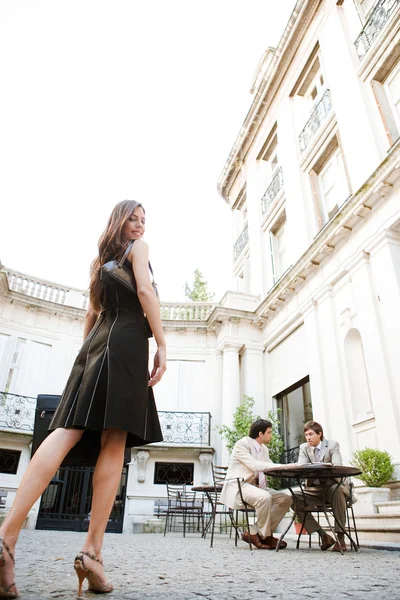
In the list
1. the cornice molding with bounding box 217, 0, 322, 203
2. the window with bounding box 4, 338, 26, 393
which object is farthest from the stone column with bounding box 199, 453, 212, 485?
the cornice molding with bounding box 217, 0, 322, 203

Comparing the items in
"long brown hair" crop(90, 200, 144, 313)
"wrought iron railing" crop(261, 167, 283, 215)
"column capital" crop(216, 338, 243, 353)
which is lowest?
"long brown hair" crop(90, 200, 144, 313)

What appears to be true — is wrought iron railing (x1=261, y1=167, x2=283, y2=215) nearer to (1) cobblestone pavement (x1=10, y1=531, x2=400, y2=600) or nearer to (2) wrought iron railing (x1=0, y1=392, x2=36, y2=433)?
(2) wrought iron railing (x1=0, y1=392, x2=36, y2=433)

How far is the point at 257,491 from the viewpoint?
4922mm

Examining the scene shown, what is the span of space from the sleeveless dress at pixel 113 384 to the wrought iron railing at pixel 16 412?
1185 centimetres

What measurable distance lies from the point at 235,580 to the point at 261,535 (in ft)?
9.83

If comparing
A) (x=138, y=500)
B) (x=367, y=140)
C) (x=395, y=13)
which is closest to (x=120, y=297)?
(x=367, y=140)

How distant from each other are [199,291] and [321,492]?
24360 millimetres

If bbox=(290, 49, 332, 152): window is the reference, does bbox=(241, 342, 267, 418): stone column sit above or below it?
below

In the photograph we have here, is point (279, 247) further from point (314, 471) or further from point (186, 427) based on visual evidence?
point (314, 471)

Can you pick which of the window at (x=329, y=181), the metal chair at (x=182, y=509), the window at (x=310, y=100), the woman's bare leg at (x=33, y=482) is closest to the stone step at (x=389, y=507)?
the metal chair at (x=182, y=509)

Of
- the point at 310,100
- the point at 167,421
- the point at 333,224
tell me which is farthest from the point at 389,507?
the point at 310,100

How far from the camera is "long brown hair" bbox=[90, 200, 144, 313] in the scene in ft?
7.84

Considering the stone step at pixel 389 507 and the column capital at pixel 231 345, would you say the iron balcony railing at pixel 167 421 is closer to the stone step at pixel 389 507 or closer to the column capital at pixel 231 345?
the column capital at pixel 231 345

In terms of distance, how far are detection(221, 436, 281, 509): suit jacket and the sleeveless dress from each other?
129 inches
